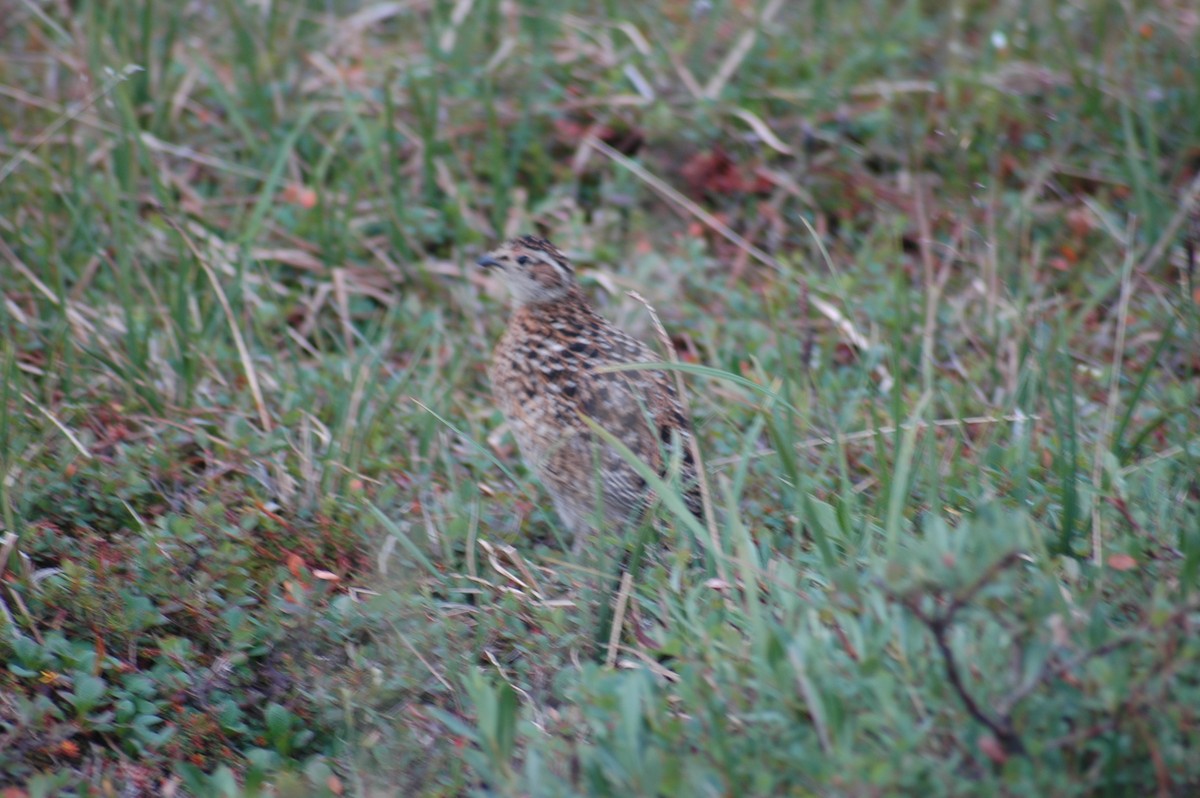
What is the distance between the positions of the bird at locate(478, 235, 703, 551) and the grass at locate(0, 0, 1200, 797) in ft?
0.59

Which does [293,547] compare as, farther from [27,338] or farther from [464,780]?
[27,338]

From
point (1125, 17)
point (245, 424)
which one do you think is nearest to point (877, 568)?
point (245, 424)

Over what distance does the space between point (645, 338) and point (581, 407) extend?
1.62 m

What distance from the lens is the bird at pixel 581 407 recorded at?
409 cm

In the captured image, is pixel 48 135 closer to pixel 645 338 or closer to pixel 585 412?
pixel 645 338

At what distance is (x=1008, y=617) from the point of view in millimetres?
2689

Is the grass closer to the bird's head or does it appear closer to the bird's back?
the bird's back

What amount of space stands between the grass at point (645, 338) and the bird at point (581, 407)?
18cm

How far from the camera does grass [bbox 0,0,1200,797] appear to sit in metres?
2.79

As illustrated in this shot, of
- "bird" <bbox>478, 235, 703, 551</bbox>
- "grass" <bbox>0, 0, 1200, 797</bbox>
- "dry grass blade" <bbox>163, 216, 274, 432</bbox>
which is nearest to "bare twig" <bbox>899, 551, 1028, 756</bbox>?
"grass" <bbox>0, 0, 1200, 797</bbox>

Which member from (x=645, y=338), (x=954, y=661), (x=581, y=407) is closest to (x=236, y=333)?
(x=581, y=407)

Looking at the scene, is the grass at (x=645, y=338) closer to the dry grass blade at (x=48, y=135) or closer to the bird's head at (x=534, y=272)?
→ the dry grass blade at (x=48, y=135)

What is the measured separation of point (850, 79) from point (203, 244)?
379 cm

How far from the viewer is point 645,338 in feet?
19.0
